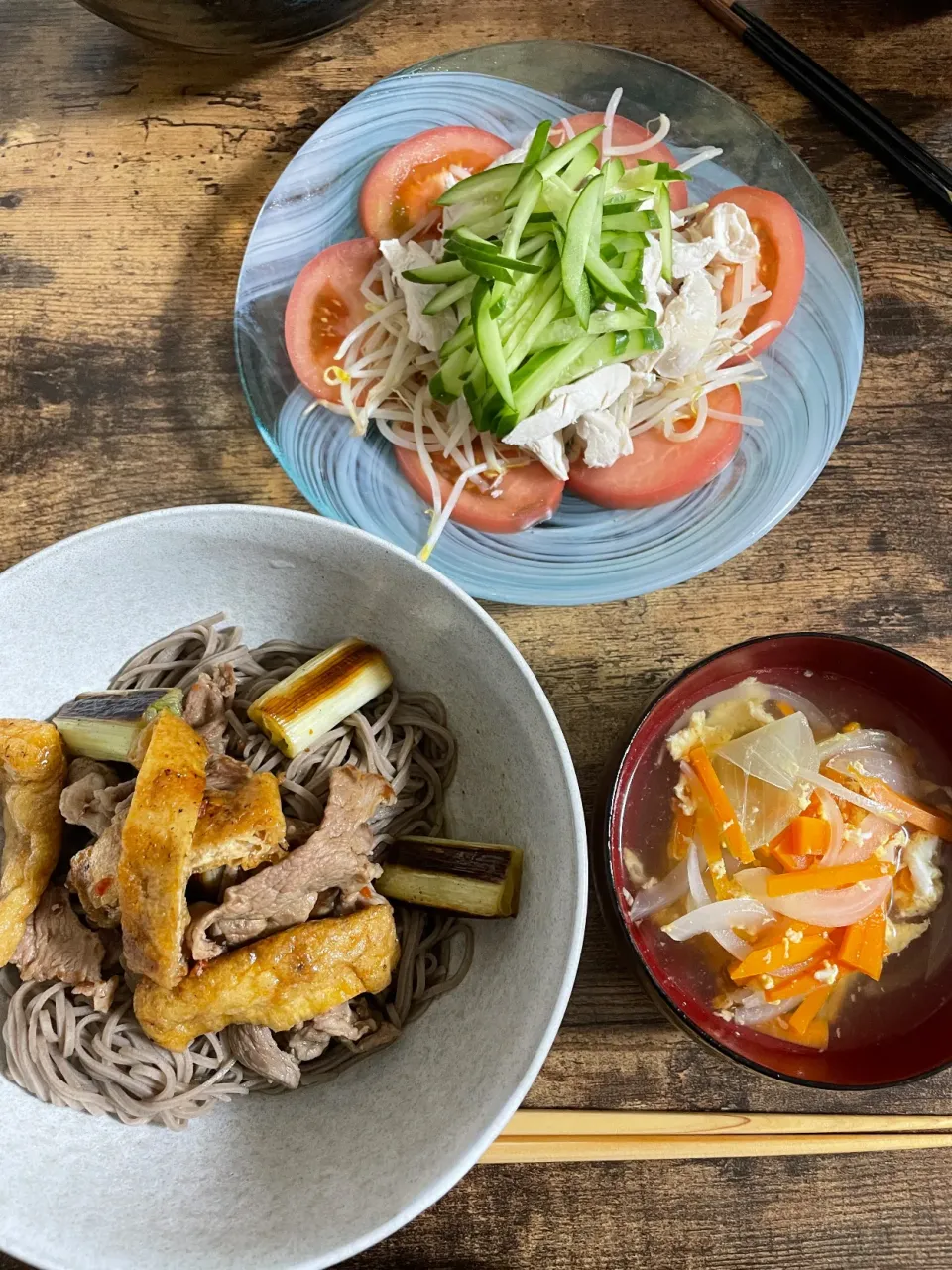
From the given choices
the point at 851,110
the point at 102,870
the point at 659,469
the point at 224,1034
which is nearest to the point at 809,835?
the point at 659,469

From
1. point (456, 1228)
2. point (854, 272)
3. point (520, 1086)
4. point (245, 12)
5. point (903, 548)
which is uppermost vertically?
point (245, 12)

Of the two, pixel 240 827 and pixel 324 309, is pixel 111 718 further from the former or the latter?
pixel 324 309

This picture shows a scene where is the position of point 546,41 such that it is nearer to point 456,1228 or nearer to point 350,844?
point 350,844

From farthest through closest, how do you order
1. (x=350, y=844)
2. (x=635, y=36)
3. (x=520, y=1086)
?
(x=635, y=36) → (x=350, y=844) → (x=520, y=1086)

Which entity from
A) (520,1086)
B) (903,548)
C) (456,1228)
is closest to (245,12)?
(903,548)

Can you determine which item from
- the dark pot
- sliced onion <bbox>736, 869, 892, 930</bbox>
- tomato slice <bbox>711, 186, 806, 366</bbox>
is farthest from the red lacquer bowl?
the dark pot

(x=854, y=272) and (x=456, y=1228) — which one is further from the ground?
(x=854, y=272)

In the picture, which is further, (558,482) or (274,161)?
(274,161)
